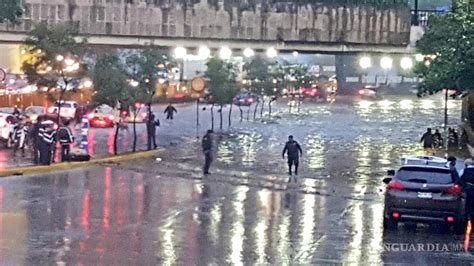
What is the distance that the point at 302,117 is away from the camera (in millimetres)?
79438

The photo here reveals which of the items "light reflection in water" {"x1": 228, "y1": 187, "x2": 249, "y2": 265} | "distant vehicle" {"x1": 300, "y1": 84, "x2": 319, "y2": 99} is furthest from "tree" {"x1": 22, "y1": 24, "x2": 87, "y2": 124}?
"distant vehicle" {"x1": 300, "y1": 84, "x2": 319, "y2": 99}

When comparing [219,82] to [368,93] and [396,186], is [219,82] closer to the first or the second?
[396,186]

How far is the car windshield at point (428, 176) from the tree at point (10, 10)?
1886 cm

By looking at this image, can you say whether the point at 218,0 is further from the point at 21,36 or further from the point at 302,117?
the point at 302,117

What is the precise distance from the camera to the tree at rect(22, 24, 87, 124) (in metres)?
38.9

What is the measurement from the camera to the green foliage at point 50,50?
128 feet

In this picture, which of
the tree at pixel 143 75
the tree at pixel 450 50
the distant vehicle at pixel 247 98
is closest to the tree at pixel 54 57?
the tree at pixel 143 75

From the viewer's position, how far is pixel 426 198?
21344 mm

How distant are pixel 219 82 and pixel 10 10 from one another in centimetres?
2411

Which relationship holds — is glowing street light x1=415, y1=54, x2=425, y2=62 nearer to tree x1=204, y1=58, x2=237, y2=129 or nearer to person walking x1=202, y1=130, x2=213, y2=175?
person walking x1=202, y1=130, x2=213, y2=175

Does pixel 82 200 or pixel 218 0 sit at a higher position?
pixel 218 0

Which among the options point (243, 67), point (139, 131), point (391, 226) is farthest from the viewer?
point (243, 67)

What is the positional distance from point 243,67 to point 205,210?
2483 inches

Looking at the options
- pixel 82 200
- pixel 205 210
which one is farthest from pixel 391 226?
pixel 82 200
